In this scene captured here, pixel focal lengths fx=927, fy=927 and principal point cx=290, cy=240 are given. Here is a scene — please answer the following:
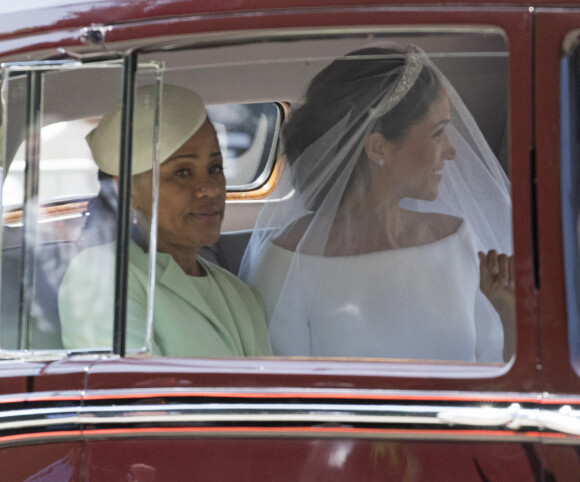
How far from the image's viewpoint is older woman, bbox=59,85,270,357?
2086mm

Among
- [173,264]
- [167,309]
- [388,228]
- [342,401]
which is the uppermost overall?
[388,228]

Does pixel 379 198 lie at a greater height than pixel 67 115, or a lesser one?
lesser

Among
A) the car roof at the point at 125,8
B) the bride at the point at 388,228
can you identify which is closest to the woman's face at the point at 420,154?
the bride at the point at 388,228

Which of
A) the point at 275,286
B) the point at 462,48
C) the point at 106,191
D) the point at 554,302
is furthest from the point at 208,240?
the point at 554,302

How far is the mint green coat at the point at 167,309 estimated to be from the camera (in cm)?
209

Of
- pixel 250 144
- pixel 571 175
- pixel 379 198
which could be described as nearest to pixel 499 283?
pixel 379 198

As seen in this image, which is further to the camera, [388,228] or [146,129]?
[388,228]

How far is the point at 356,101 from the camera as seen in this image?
2.54 m

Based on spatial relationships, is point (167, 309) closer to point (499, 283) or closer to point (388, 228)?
point (388, 228)

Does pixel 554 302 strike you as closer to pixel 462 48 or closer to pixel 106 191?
pixel 462 48

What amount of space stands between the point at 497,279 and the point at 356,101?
2.04 feet

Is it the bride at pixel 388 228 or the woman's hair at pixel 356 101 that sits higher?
the woman's hair at pixel 356 101

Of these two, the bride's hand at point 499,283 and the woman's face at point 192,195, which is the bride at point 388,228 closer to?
the bride's hand at point 499,283

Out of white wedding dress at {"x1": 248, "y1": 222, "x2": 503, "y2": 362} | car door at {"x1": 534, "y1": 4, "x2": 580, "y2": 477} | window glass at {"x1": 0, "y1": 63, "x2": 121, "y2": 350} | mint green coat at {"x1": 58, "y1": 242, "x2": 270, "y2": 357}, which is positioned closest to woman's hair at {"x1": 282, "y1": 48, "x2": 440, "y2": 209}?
white wedding dress at {"x1": 248, "y1": 222, "x2": 503, "y2": 362}
